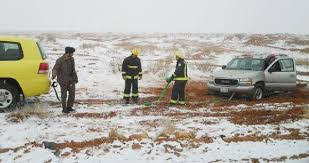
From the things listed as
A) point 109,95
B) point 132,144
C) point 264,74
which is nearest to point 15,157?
point 132,144

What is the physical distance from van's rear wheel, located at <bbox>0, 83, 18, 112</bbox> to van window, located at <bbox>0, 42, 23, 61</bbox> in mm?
647

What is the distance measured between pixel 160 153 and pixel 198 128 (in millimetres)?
1825

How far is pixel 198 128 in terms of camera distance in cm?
923

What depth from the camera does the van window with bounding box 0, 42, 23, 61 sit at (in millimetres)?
9945

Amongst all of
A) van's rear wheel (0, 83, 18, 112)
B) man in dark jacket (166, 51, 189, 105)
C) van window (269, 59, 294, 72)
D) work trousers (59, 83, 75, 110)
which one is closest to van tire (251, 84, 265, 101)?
van window (269, 59, 294, 72)

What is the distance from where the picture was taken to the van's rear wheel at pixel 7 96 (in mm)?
10031

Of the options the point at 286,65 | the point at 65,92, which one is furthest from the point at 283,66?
the point at 65,92

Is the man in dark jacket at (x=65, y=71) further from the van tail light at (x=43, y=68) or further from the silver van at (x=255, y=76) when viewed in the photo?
the silver van at (x=255, y=76)

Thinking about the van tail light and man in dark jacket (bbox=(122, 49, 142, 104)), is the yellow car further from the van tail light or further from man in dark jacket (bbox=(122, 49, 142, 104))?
man in dark jacket (bbox=(122, 49, 142, 104))

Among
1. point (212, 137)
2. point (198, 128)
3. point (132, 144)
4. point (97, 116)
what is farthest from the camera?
point (97, 116)

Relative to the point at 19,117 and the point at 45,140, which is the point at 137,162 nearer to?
the point at 45,140

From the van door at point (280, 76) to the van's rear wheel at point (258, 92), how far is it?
383 millimetres

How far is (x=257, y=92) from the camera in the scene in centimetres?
1389

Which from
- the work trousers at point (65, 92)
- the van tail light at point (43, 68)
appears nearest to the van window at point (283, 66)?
the work trousers at point (65, 92)
